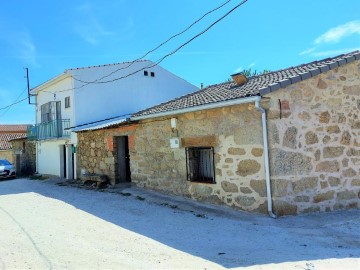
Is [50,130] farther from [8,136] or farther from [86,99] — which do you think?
[8,136]

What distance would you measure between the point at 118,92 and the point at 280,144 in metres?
13.2

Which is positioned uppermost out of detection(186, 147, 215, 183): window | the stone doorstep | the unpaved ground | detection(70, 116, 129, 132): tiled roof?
detection(70, 116, 129, 132): tiled roof

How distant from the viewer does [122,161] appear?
46.0 feet

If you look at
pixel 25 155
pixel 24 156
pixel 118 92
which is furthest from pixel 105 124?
pixel 24 156

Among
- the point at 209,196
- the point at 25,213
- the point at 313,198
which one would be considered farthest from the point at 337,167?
the point at 25,213

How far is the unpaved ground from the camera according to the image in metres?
5.02

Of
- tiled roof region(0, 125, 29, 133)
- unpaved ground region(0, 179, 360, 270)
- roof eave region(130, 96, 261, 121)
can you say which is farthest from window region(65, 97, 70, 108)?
tiled roof region(0, 125, 29, 133)

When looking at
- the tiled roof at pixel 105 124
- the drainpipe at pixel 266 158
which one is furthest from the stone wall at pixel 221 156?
the tiled roof at pixel 105 124

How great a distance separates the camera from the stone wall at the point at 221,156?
26.7 ft

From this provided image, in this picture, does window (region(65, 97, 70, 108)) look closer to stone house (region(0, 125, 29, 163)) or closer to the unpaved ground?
the unpaved ground

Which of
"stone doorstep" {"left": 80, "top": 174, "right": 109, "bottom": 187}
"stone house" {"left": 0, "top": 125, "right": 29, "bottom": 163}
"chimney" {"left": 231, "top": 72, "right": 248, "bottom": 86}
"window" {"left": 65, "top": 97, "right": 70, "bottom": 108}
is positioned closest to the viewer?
"chimney" {"left": 231, "top": 72, "right": 248, "bottom": 86}

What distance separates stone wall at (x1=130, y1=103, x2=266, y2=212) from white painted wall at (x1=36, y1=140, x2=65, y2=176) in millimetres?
10190

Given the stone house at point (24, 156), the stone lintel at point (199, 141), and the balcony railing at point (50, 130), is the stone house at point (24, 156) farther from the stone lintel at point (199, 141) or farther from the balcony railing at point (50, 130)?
the stone lintel at point (199, 141)

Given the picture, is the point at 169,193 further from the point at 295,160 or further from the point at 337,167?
the point at 337,167
